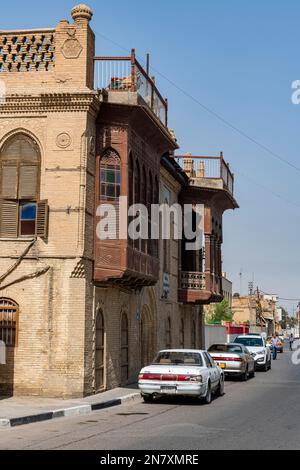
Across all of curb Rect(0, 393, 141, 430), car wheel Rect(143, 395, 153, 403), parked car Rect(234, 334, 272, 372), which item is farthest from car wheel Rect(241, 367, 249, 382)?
car wheel Rect(143, 395, 153, 403)

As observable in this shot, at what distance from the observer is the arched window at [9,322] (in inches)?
687

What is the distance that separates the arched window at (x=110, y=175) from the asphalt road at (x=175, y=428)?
5827 mm

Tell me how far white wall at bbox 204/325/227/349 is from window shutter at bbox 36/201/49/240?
25967mm

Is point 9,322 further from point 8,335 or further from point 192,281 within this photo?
point 192,281

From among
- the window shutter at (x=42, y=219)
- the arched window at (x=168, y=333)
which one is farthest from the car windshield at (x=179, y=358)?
the arched window at (x=168, y=333)

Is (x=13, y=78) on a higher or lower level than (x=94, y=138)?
higher

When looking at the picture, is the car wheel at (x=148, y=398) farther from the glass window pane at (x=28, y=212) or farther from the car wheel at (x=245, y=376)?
the car wheel at (x=245, y=376)

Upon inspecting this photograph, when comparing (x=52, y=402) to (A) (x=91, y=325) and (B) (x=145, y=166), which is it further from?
(B) (x=145, y=166)

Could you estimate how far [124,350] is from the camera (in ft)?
70.1

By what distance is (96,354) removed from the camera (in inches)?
722

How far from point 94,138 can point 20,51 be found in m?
3.19
